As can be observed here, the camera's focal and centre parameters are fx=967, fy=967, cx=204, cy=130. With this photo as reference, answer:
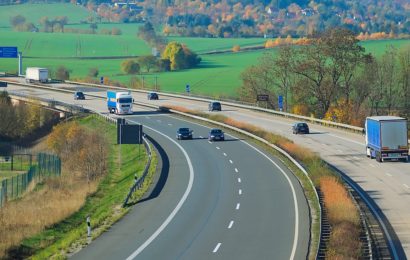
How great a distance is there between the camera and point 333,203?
43.5 m

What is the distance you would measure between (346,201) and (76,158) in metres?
33.5

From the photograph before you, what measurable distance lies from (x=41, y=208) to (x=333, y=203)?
17.0 metres

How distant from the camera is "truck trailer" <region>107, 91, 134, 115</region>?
337 feet

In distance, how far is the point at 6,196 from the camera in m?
56.8

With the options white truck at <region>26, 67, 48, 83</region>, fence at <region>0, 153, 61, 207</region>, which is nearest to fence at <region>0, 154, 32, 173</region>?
fence at <region>0, 153, 61, 207</region>

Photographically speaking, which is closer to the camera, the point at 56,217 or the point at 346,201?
the point at 346,201

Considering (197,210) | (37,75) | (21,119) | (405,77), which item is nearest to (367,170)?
(197,210)

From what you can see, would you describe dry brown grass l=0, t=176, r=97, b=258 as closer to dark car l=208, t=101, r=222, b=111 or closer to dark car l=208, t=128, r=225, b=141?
dark car l=208, t=128, r=225, b=141

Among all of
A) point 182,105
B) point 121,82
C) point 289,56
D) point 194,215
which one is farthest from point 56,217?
point 121,82

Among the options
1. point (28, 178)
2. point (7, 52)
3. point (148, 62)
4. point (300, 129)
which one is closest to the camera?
point (28, 178)

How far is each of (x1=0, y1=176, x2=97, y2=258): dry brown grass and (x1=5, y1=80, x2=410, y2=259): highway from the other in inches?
621

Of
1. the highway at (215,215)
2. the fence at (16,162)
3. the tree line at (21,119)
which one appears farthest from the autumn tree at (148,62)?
the highway at (215,215)

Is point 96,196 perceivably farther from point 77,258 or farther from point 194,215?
point 77,258

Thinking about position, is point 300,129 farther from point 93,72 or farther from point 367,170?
point 93,72
